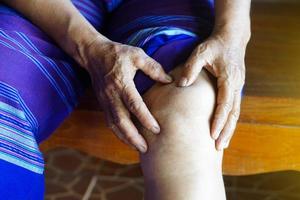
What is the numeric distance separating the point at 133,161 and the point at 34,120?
0.25 meters

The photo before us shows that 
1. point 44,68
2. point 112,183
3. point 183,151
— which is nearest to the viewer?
point 183,151

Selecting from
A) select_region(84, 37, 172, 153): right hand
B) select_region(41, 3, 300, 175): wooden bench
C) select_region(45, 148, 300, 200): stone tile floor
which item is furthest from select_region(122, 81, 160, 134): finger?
select_region(45, 148, 300, 200): stone tile floor

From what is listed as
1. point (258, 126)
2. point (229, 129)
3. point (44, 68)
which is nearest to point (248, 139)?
point (258, 126)

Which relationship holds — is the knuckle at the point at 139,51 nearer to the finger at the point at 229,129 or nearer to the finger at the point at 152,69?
the finger at the point at 152,69

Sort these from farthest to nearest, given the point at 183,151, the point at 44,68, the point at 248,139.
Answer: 1. the point at 248,139
2. the point at 44,68
3. the point at 183,151

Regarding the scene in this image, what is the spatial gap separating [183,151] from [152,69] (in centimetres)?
12

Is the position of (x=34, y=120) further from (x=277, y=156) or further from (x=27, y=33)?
(x=277, y=156)

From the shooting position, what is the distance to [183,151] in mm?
567

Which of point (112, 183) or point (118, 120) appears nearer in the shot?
point (118, 120)

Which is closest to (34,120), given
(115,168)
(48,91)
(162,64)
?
(48,91)

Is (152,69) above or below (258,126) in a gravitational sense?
above

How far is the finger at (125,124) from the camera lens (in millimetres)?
607

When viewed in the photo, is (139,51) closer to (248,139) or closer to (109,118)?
(109,118)

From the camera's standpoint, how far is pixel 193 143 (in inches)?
22.4
